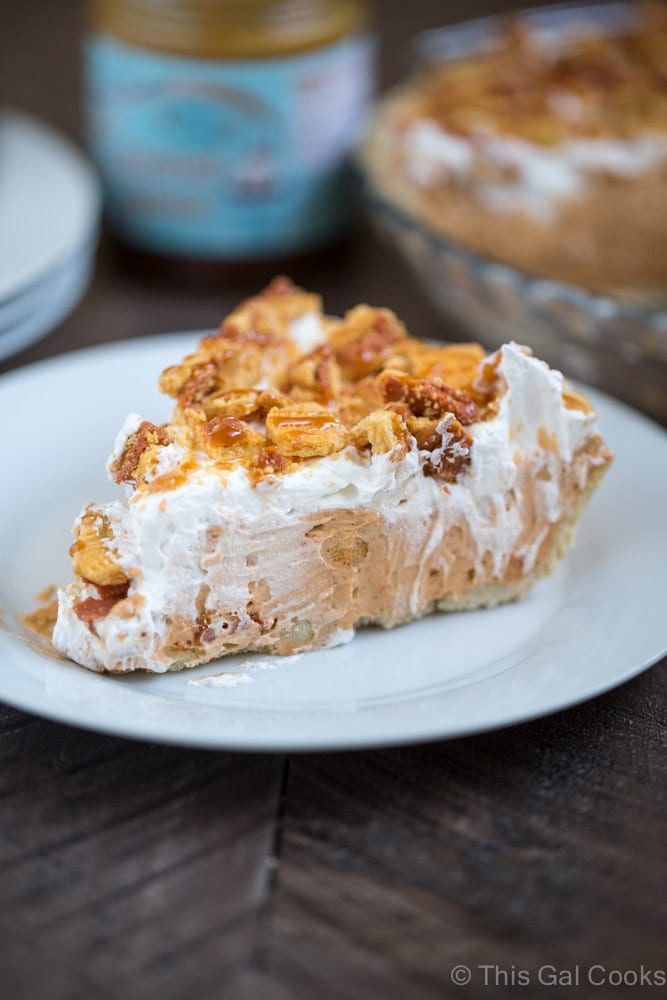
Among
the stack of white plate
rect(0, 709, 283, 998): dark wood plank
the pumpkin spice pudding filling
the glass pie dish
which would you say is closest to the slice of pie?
rect(0, 709, 283, 998): dark wood plank

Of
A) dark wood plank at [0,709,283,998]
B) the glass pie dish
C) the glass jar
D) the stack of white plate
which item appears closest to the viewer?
dark wood plank at [0,709,283,998]

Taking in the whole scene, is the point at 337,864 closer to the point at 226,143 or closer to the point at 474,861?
the point at 474,861

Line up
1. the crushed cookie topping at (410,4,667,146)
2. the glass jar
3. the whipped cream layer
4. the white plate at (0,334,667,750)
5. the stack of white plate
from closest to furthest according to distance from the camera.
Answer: the white plate at (0,334,667,750)
the whipped cream layer
the stack of white plate
the glass jar
the crushed cookie topping at (410,4,667,146)

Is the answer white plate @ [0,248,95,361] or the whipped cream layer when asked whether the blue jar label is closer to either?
white plate @ [0,248,95,361]

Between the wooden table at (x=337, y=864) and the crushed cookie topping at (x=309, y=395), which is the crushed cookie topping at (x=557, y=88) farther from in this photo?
the wooden table at (x=337, y=864)

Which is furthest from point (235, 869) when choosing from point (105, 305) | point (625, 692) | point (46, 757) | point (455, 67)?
point (455, 67)

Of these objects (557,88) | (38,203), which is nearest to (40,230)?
(38,203)

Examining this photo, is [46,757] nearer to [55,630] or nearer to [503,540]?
[55,630]
